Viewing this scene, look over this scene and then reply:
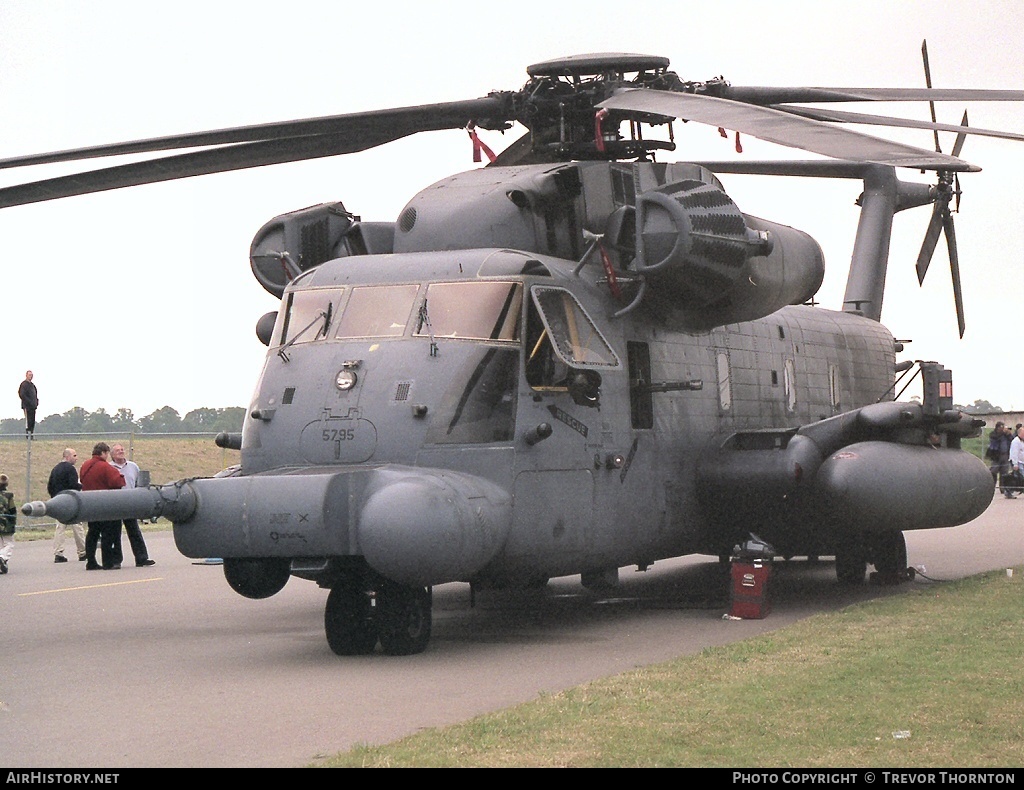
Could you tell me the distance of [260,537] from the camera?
432 inches

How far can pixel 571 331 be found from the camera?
12719 mm

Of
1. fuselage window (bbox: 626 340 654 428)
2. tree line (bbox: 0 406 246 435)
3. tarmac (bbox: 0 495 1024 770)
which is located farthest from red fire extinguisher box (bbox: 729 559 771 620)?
tree line (bbox: 0 406 246 435)

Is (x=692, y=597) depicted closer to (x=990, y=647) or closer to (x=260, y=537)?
(x=990, y=647)

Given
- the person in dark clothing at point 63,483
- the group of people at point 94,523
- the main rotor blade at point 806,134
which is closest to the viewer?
the main rotor blade at point 806,134

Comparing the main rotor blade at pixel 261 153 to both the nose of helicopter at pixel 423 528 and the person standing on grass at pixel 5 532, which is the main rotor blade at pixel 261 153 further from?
the person standing on grass at pixel 5 532

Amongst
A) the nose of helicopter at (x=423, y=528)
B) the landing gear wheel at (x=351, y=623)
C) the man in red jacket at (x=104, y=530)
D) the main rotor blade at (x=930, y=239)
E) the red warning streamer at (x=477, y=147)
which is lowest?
the man in red jacket at (x=104, y=530)

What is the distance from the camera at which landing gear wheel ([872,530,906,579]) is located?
16531mm

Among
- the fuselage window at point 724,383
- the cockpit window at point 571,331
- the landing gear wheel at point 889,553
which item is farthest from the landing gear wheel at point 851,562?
the cockpit window at point 571,331

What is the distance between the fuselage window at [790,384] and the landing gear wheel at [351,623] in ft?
22.3

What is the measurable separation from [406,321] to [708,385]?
13.0 feet

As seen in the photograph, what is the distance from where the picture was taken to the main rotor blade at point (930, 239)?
67.9 ft

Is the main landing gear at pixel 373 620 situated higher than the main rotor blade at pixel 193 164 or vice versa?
the main rotor blade at pixel 193 164
